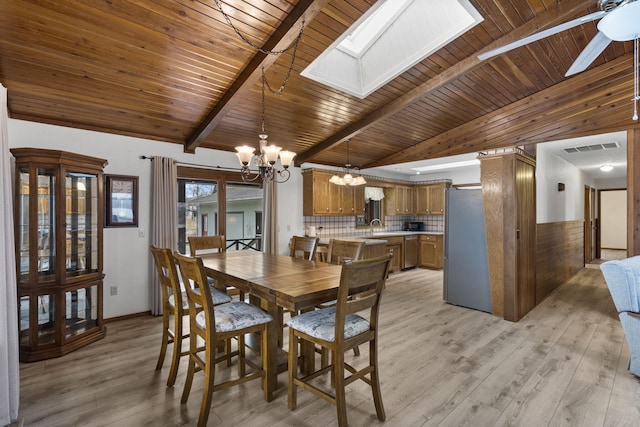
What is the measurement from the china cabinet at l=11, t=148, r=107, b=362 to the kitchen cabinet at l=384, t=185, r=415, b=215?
5766mm

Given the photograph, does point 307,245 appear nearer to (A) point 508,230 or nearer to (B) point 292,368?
(B) point 292,368

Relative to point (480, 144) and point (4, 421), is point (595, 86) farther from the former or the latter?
point (4, 421)

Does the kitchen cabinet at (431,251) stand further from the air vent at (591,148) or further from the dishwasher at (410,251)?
the air vent at (591,148)

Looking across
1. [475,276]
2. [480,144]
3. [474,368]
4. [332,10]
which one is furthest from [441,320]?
[332,10]

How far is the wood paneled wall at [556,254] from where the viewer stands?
15.0ft

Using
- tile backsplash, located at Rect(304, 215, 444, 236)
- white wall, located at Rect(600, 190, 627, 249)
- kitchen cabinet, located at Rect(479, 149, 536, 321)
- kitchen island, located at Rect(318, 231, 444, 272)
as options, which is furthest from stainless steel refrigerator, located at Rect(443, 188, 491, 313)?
white wall, located at Rect(600, 190, 627, 249)

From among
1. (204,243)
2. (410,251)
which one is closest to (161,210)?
(204,243)

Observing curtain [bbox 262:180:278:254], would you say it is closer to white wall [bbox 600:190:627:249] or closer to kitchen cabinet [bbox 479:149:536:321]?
kitchen cabinet [bbox 479:149:536:321]

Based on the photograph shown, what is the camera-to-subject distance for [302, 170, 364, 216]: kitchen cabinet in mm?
5559

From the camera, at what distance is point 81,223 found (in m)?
3.24

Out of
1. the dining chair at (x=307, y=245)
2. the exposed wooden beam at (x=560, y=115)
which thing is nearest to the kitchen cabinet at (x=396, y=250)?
the exposed wooden beam at (x=560, y=115)

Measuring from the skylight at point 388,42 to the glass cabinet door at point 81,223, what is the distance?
262 centimetres

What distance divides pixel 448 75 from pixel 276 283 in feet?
9.59

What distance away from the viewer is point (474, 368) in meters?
2.60
